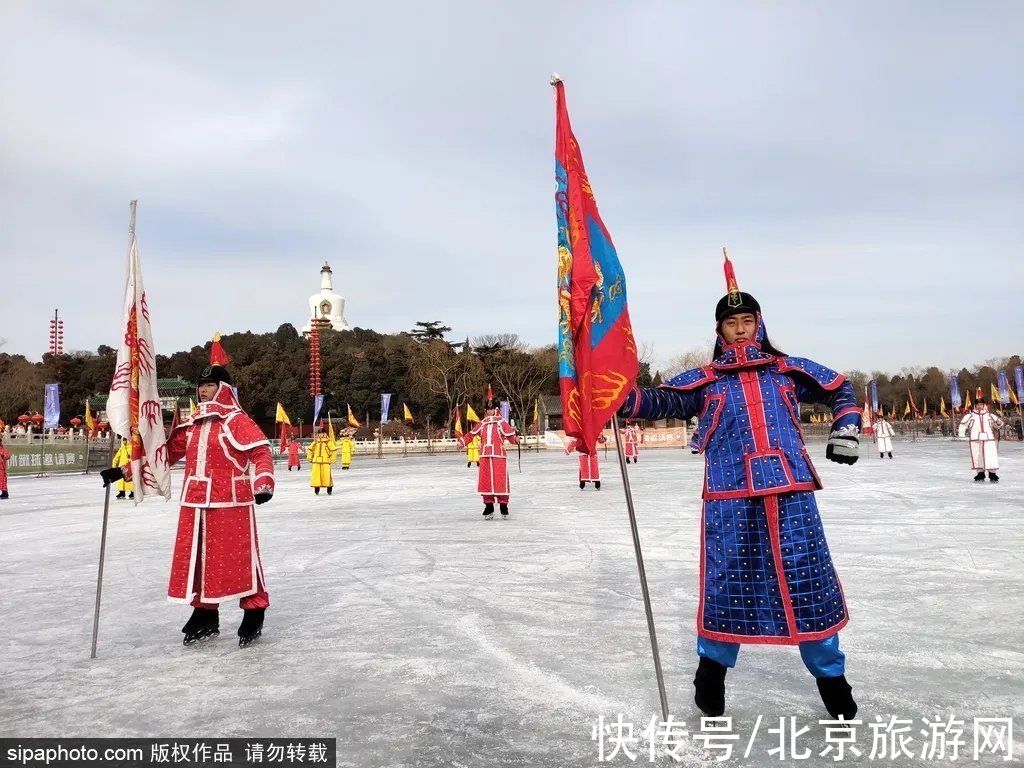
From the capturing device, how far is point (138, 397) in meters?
4.30

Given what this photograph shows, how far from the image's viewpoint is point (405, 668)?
3666mm

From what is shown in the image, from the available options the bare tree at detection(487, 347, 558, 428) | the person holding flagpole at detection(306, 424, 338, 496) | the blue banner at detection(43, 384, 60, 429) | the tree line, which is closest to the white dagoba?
the tree line

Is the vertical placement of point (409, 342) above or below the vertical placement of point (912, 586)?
above

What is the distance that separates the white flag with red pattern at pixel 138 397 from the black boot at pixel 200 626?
31.4 inches

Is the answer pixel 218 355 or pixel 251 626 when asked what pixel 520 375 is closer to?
pixel 218 355

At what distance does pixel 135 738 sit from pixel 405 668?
1290 mm

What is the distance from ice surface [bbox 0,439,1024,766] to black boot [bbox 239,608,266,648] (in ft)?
0.28

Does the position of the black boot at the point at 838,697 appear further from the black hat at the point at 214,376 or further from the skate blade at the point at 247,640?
the black hat at the point at 214,376

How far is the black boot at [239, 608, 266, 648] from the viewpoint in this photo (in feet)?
13.9

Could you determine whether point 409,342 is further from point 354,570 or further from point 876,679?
point 876,679

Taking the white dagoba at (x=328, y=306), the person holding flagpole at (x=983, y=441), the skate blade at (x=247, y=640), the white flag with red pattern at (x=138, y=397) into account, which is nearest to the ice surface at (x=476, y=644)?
the skate blade at (x=247, y=640)

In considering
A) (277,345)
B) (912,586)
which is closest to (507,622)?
(912,586)

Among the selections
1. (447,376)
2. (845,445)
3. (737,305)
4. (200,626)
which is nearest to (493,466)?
(200,626)

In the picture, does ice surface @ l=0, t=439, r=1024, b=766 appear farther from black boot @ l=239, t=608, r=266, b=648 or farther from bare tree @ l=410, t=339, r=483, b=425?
bare tree @ l=410, t=339, r=483, b=425
